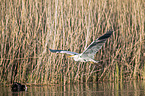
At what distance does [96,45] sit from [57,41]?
7.31 ft

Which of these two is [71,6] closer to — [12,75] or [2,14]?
[2,14]

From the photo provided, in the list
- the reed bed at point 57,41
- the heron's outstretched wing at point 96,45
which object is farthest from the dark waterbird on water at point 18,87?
the heron's outstretched wing at point 96,45

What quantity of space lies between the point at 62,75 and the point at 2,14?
2.07 m

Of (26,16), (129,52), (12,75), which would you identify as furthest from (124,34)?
(12,75)

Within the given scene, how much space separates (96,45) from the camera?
17.1ft

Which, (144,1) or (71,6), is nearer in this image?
(71,6)

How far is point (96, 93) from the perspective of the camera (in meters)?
5.69

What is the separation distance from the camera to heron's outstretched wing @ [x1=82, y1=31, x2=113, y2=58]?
16.1 feet

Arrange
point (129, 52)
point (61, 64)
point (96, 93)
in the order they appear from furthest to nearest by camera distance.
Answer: point (129, 52)
point (61, 64)
point (96, 93)

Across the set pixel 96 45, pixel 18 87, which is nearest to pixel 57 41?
pixel 18 87

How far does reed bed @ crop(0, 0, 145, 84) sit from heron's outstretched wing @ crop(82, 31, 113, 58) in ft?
5.46

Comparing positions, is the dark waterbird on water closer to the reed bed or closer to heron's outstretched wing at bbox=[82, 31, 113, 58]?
the reed bed

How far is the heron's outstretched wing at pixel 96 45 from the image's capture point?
16.1ft

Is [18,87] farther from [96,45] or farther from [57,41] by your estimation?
[96,45]
